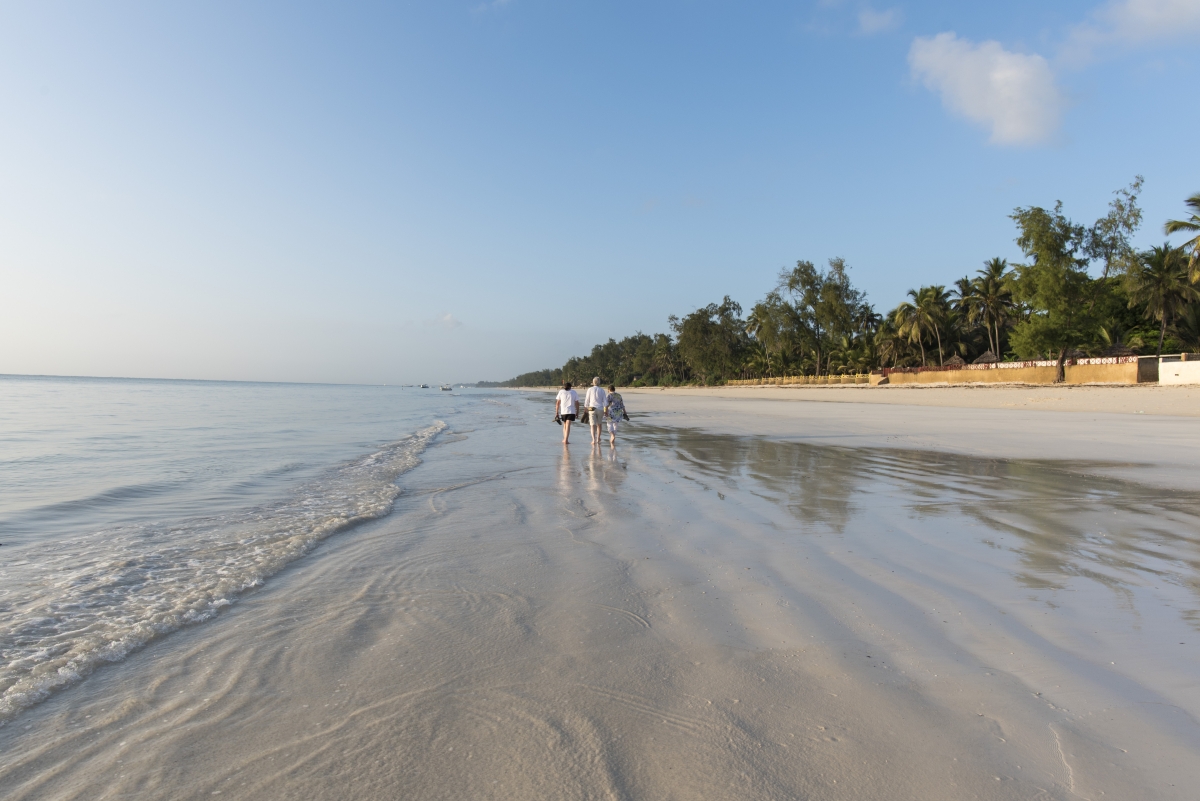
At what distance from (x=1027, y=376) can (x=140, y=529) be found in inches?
1751

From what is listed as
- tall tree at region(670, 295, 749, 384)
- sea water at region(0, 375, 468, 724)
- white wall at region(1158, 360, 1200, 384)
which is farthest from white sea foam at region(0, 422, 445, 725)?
tall tree at region(670, 295, 749, 384)

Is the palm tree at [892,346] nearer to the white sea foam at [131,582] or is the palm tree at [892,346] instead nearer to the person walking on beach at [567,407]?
the person walking on beach at [567,407]

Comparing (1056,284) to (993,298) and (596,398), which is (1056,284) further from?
(596,398)

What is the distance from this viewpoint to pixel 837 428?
59.7ft

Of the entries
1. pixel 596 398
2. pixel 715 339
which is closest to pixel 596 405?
pixel 596 398

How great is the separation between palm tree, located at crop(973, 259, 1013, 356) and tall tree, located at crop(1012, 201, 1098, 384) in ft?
60.2

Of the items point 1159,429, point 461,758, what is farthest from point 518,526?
point 1159,429

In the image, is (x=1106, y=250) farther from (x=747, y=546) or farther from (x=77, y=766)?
(x=77, y=766)

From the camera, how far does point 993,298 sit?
53.8 m

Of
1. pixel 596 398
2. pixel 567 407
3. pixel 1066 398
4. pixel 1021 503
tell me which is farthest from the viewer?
pixel 1066 398

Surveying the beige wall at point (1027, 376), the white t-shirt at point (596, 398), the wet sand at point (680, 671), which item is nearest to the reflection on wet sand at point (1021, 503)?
the wet sand at point (680, 671)

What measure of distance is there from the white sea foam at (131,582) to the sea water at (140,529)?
1cm

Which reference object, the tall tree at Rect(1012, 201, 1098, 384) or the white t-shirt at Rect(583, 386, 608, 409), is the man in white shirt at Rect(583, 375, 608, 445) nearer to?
the white t-shirt at Rect(583, 386, 608, 409)

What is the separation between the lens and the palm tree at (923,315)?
57594 millimetres
